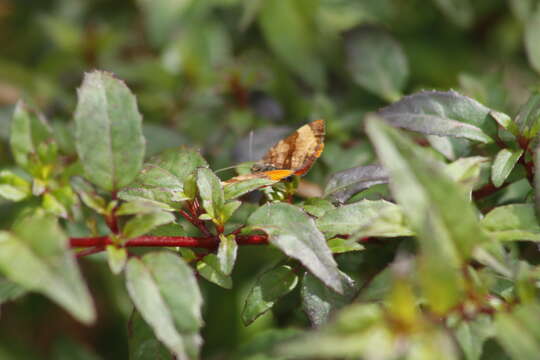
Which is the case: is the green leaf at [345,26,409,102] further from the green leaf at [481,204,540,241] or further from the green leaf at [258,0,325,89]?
the green leaf at [481,204,540,241]

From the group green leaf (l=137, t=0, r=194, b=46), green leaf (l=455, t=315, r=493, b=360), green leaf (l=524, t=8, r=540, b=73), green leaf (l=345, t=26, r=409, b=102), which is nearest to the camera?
green leaf (l=455, t=315, r=493, b=360)

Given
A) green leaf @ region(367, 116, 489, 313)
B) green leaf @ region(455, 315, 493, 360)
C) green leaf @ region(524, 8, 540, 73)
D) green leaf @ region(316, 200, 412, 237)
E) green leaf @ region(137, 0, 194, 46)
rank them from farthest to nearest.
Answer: green leaf @ region(137, 0, 194, 46) < green leaf @ region(524, 8, 540, 73) < green leaf @ region(316, 200, 412, 237) < green leaf @ region(455, 315, 493, 360) < green leaf @ region(367, 116, 489, 313)

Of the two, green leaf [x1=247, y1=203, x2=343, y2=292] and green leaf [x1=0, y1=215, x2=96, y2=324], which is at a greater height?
green leaf [x1=0, y1=215, x2=96, y2=324]

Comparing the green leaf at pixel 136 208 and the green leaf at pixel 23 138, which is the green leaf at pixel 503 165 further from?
the green leaf at pixel 23 138

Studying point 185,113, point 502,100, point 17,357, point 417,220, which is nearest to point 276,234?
point 417,220

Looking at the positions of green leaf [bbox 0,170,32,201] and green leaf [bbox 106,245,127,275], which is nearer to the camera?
green leaf [bbox 106,245,127,275]

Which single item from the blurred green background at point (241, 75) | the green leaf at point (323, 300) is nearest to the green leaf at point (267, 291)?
the green leaf at point (323, 300)

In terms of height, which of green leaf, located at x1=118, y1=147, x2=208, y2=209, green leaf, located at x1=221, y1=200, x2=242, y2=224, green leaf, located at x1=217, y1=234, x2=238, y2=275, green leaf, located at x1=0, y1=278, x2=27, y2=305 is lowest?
green leaf, located at x1=0, y1=278, x2=27, y2=305

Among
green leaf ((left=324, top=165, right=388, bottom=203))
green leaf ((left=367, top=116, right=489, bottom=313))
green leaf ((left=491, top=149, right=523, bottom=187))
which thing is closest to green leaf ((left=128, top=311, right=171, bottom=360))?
green leaf ((left=324, top=165, right=388, bottom=203))
